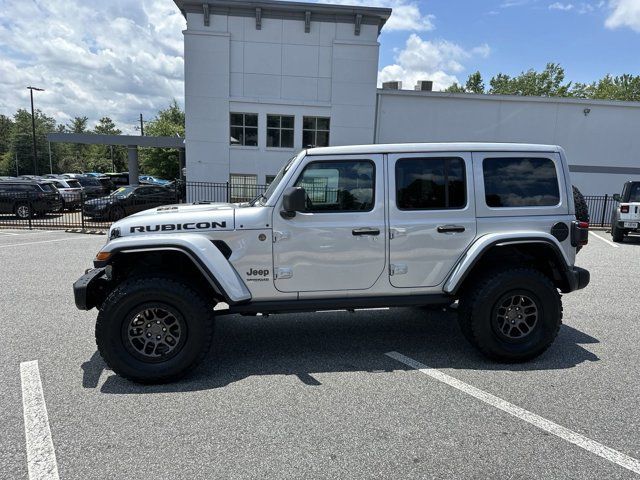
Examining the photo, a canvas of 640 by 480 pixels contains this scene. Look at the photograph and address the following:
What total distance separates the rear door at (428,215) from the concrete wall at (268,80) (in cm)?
1772

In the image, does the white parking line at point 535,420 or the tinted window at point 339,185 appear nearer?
the white parking line at point 535,420

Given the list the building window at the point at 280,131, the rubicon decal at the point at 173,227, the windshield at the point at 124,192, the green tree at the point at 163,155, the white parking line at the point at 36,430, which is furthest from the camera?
the green tree at the point at 163,155

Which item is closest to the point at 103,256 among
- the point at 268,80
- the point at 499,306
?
the point at 499,306

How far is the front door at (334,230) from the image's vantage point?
404 centimetres

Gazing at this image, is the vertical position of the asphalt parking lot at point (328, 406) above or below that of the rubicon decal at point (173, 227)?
below

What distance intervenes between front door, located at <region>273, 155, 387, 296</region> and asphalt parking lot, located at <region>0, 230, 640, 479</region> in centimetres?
88

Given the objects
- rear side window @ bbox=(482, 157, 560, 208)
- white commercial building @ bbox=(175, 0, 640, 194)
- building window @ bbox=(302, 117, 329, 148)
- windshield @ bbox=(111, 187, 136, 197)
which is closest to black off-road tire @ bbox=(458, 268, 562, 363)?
rear side window @ bbox=(482, 157, 560, 208)

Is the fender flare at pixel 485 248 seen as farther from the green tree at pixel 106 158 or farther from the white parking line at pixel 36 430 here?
the green tree at pixel 106 158

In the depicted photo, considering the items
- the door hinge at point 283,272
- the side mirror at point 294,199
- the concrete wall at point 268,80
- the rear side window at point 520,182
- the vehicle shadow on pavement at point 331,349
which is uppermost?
the concrete wall at point 268,80

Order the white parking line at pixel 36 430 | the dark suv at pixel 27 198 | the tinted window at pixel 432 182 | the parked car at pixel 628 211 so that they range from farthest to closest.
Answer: the dark suv at pixel 27 198
the parked car at pixel 628 211
the tinted window at pixel 432 182
the white parking line at pixel 36 430

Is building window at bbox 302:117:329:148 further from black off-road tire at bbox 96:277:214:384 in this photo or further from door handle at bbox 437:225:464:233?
black off-road tire at bbox 96:277:214:384

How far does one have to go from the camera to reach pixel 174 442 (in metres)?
2.99

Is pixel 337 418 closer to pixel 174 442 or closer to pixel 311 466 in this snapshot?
pixel 311 466

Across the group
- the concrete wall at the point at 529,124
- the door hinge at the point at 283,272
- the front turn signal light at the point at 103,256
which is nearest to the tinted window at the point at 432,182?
the door hinge at the point at 283,272
